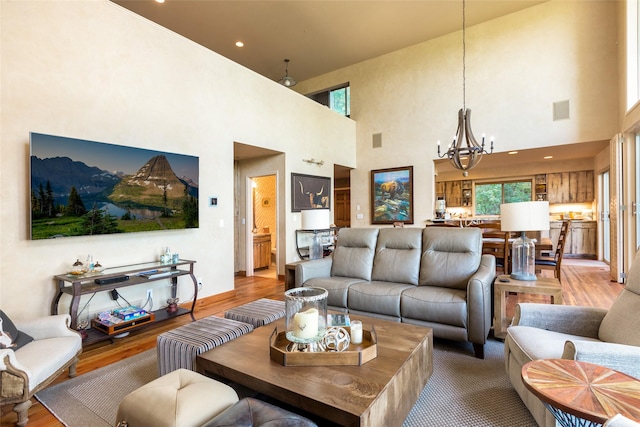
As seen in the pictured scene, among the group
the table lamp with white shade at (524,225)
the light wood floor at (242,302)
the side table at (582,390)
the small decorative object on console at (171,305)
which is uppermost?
the table lamp with white shade at (524,225)

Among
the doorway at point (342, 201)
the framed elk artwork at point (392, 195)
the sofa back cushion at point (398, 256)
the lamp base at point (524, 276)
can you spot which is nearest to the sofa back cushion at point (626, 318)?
the lamp base at point (524, 276)

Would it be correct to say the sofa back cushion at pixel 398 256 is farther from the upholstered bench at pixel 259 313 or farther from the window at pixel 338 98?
the window at pixel 338 98

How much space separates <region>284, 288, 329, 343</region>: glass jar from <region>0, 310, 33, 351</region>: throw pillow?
1.81 metres

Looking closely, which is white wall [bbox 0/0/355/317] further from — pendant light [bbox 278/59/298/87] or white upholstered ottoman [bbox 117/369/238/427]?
white upholstered ottoman [bbox 117/369/238/427]

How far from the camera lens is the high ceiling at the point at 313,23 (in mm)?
5645

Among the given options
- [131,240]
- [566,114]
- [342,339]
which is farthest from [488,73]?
[131,240]

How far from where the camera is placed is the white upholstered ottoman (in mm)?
1336

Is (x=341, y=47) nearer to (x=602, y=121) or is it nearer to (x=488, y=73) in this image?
(x=488, y=73)

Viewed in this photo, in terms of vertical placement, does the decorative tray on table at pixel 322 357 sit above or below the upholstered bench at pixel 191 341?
above

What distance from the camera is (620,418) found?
34.2 inches

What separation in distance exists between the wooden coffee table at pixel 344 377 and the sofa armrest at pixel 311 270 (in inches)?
56.4

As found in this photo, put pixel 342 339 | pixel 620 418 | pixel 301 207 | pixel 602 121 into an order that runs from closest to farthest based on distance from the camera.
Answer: pixel 620 418 → pixel 342 339 → pixel 602 121 → pixel 301 207

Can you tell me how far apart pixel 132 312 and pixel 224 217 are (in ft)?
6.19

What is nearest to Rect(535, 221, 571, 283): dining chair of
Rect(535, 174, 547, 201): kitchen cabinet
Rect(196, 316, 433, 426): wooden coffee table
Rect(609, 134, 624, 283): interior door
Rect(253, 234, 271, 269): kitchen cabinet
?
Rect(609, 134, 624, 283): interior door
